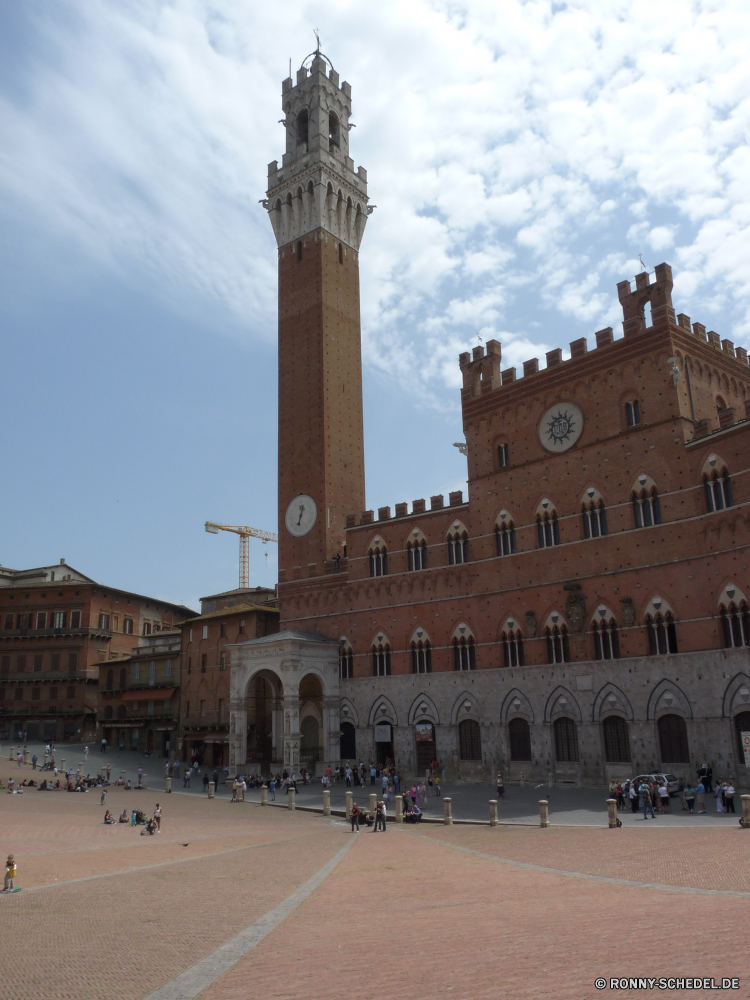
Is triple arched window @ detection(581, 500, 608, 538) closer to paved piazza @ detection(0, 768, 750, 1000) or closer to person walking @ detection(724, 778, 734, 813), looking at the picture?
person walking @ detection(724, 778, 734, 813)

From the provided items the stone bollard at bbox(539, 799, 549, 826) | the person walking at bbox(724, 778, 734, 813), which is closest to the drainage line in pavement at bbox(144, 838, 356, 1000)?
the stone bollard at bbox(539, 799, 549, 826)

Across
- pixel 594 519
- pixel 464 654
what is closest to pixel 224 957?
pixel 594 519

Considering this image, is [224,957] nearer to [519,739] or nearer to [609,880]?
[609,880]

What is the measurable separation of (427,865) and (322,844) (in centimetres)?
587

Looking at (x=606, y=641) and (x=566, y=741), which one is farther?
(x=566, y=741)

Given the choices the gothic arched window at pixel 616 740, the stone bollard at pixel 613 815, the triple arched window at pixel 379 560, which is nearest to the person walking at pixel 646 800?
the stone bollard at pixel 613 815

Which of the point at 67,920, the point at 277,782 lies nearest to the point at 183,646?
the point at 277,782

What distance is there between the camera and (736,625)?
98.8ft

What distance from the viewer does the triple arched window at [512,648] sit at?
37500 mm

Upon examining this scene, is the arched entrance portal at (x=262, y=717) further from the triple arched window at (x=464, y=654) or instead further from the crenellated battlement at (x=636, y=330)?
the crenellated battlement at (x=636, y=330)

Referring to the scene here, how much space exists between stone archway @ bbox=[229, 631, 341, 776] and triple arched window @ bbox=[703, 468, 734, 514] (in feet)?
73.1

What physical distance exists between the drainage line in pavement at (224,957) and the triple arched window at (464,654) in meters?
23.6

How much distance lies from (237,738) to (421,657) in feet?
37.5

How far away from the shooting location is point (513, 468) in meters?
39.6
